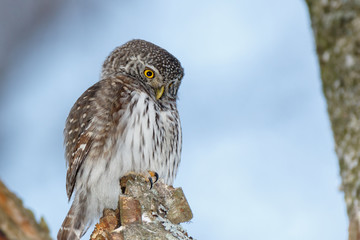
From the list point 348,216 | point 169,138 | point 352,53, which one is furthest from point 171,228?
point 169,138

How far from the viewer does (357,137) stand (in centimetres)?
115

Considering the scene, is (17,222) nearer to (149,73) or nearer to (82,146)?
(82,146)

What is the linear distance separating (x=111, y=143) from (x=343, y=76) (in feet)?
10.7

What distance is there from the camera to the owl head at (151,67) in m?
5.01

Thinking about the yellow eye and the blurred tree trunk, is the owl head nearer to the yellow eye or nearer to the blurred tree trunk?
the yellow eye

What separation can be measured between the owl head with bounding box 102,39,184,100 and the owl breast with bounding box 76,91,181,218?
506 millimetres

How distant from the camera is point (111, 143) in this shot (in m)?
4.26

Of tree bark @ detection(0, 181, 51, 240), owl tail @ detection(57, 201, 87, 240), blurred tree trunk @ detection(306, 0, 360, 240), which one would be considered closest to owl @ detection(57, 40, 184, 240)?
owl tail @ detection(57, 201, 87, 240)

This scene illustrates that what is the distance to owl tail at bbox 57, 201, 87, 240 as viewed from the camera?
3.84 metres

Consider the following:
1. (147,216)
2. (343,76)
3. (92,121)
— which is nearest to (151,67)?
(92,121)

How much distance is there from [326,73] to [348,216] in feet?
1.12

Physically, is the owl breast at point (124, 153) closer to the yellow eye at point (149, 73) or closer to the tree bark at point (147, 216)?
the yellow eye at point (149, 73)

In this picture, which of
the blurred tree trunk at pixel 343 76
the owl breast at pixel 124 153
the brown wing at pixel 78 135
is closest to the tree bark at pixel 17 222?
the blurred tree trunk at pixel 343 76

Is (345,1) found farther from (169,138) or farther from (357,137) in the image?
(169,138)
